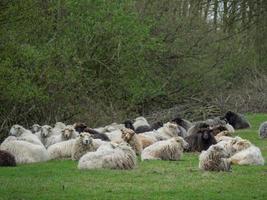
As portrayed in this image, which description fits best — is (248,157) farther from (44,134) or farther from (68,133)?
(44,134)

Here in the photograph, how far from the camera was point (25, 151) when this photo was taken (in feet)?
64.1

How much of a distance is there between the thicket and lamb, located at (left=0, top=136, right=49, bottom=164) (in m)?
2.98

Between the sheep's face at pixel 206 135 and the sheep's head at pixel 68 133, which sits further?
the sheep's head at pixel 68 133

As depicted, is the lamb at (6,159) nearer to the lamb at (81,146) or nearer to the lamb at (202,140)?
the lamb at (81,146)

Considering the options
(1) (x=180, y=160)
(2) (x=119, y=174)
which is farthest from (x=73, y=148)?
(2) (x=119, y=174)

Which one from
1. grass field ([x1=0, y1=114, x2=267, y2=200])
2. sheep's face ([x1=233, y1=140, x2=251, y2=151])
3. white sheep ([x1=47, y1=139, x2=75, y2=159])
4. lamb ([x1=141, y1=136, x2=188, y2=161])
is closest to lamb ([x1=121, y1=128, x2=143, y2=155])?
lamb ([x1=141, y1=136, x2=188, y2=161])

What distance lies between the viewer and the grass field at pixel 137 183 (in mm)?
12820

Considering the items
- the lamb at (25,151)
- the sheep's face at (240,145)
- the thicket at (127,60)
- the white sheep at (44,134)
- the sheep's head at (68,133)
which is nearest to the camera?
the sheep's face at (240,145)

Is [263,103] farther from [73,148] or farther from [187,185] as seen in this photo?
[187,185]

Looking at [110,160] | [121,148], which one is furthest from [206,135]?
[110,160]

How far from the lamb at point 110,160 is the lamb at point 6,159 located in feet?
7.55

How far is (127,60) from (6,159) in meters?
16.1

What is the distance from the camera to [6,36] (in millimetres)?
22797

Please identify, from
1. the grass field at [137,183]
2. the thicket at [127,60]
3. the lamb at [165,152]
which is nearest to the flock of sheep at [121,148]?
the lamb at [165,152]
